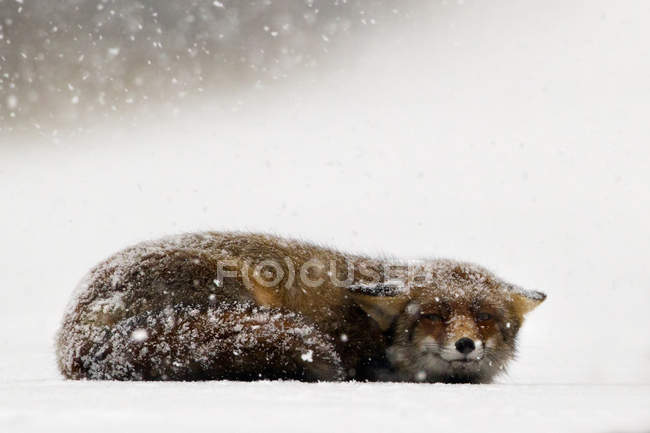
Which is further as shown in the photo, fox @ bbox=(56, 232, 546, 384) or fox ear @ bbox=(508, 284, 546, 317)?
fox ear @ bbox=(508, 284, 546, 317)

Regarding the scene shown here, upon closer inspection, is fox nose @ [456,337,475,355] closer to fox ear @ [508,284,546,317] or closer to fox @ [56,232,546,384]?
fox @ [56,232,546,384]

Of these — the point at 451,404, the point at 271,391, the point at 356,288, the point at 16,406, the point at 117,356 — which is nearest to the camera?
the point at 16,406

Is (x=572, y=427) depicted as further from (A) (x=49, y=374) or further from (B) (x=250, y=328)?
(A) (x=49, y=374)

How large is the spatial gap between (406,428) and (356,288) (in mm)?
2055

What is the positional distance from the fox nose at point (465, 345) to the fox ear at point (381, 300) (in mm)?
512

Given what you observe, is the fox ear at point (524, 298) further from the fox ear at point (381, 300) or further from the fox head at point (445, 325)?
the fox ear at point (381, 300)

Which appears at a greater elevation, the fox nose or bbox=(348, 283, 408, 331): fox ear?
bbox=(348, 283, 408, 331): fox ear

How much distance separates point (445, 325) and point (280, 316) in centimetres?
119

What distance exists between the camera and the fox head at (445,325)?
408 centimetres

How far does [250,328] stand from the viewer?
11.3 ft

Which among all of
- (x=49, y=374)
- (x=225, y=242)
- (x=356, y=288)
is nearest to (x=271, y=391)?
(x=356, y=288)

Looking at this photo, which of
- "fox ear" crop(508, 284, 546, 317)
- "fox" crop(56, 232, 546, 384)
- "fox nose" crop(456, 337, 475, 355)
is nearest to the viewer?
"fox" crop(56, 232, 546, 384)

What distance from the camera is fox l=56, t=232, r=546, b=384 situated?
3.39 m

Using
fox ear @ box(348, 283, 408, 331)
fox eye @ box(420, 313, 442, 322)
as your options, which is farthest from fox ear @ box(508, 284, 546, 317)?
fox ear @ box(348, 283, 408, 331)
